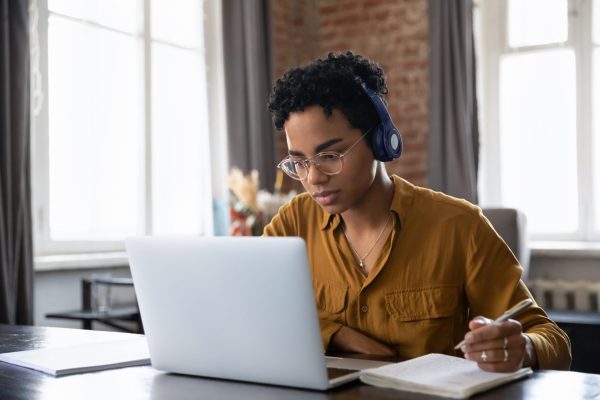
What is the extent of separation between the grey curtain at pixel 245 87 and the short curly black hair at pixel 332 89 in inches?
117

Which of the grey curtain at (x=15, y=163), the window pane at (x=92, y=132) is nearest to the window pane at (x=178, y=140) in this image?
the window pane at (x=92, y=132)

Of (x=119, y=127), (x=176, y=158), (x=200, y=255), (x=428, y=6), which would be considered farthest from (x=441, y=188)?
(x=200, y=255)

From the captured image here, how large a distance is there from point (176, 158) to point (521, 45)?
2089 millimetres

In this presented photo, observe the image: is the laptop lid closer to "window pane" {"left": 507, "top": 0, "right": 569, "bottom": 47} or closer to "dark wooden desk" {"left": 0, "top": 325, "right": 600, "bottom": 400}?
"dark wooden desk" {"left": 0, "top": 325, "right": 600, "bottom": 400}

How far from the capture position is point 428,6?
480 cm

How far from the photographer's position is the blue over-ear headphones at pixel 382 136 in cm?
173

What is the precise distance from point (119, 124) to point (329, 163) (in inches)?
106

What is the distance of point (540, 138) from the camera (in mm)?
4621

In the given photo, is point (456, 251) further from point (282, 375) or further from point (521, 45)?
point (521, 45)

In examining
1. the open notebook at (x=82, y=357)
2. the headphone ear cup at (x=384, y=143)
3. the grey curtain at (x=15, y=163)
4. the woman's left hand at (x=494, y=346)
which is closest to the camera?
the woman's left hand at (x=494, y=346)

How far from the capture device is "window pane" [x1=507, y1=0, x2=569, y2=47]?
457cm

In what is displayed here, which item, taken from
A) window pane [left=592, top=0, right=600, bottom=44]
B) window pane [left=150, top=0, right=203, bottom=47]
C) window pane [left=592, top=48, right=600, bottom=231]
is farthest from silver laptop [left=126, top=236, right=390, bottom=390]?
window pane [left=592, top=0, right=600, bottom=44]

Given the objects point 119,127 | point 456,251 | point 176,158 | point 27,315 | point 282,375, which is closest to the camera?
point 282,375

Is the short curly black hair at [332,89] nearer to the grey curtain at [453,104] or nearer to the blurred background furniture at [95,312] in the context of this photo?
the blurred background furniture at [95,312]
